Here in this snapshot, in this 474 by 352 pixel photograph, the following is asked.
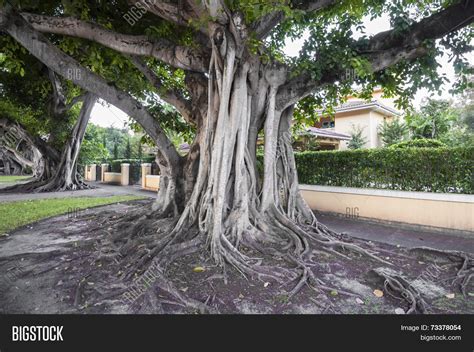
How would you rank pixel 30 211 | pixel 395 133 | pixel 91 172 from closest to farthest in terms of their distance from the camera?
pixel 30 211 < pixel 395 133 < pixel 91 172

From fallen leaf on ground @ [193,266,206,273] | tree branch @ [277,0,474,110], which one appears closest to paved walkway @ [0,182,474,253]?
tree branch @ [277,0,474,110]

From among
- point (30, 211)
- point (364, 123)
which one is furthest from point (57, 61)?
point (364, 123)

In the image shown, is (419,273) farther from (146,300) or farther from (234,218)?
(146,300)

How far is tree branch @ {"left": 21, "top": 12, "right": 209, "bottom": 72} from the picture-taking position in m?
4.89

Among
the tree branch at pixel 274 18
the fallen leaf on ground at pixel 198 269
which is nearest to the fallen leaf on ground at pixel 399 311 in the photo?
the fallen leaf on ground at pixel 198 269

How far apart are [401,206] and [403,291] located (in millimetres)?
3772

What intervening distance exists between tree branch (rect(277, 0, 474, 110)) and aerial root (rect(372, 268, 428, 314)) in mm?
3304

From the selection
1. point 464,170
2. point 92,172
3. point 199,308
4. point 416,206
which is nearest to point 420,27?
point 464,170

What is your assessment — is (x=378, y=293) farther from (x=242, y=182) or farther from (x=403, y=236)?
(x=403, y=236)

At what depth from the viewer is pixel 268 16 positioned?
4758 mm

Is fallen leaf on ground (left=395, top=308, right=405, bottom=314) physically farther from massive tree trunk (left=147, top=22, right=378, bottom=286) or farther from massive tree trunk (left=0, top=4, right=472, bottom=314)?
massive tree trunk (left=147, top=22, right=378, bottom=286)

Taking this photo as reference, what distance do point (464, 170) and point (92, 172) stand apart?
2328cm

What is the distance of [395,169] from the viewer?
650cm

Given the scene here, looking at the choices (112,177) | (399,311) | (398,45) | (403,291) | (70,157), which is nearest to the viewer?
(399,311)
